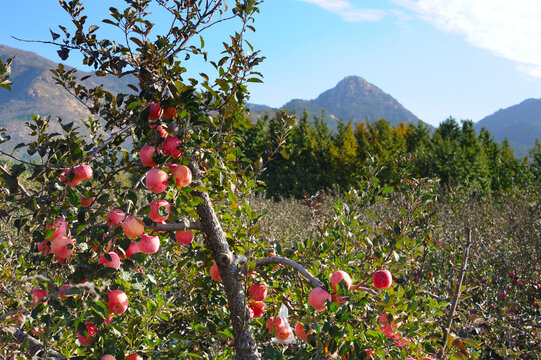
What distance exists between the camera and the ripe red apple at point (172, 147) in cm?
146

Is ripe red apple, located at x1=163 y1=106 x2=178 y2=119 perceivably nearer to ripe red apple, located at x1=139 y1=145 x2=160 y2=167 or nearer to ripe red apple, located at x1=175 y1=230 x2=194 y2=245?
ripe red apple, located at x1=139 y1=145 x2=160 y2=167

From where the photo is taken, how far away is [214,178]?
5.98 feet

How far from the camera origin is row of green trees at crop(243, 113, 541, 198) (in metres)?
16.1

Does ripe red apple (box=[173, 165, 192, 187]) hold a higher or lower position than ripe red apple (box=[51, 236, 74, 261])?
higher

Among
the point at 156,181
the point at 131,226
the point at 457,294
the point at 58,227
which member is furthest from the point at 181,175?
the point at 457,294

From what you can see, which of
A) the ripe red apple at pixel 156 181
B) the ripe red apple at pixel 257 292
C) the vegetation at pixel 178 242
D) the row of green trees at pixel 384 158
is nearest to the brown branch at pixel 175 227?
the vegetation at pixel 178 242

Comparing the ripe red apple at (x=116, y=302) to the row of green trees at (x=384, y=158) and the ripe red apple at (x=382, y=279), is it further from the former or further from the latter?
the row of green trees at (x=384, y=158)

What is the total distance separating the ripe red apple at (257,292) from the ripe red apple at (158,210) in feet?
2.00

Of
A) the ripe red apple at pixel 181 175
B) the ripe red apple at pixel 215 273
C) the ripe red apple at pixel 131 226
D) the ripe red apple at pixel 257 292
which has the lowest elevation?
the ripe red apple at pixel 257 292

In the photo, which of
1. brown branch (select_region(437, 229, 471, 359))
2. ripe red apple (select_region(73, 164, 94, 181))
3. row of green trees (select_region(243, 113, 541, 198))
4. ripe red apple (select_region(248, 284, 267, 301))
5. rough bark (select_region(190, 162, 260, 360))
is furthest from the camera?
row of green trees (select_region(243, 113, 541, 198))

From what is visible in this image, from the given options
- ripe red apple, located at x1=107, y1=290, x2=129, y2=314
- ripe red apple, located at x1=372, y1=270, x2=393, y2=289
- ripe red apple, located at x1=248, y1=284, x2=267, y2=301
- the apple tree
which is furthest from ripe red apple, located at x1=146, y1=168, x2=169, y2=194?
ripe red apple, located at x1=372, y1=270, x2=393, y2=289

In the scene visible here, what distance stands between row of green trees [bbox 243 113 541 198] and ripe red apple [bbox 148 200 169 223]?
14.2 metres

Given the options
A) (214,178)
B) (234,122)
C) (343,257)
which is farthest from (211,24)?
(343,257)

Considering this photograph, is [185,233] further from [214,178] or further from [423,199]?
[423,199]
